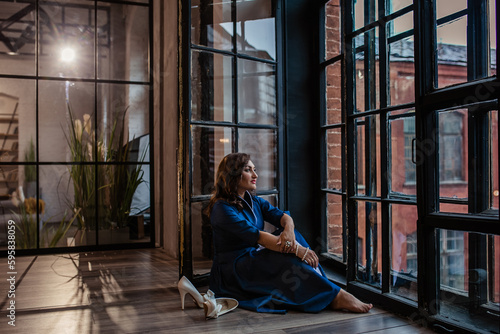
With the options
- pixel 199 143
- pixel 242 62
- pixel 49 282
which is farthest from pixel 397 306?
pixel 49 282

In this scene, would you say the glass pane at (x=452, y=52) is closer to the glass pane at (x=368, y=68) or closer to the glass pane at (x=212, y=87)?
the glass pane at (x=368, y=68)

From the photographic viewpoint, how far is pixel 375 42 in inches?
103

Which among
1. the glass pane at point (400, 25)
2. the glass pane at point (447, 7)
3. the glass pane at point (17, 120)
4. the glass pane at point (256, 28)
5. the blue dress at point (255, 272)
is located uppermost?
the glass pane at point (256, 28)

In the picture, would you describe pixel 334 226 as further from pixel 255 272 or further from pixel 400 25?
pixel 400 25

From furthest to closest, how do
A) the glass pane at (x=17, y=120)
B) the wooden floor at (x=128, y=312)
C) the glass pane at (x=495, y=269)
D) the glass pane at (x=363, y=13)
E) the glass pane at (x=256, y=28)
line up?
1. the glass pane at (x=17, y=120)
2. the glass pane at (x=256, y=28)
3. the glass pane at (x=363, y=13)
4. the wooden floor at (x=128, y=312)
5. the glass pane at (x=495, y=269)

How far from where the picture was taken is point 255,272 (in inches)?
97.9

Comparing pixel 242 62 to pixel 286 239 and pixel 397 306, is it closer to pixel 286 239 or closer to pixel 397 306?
pixel 286 239

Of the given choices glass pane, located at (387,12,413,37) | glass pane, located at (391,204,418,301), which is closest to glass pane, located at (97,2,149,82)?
glass pane, located at (387,12,413,37)

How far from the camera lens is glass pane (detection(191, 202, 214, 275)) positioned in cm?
Result: 307

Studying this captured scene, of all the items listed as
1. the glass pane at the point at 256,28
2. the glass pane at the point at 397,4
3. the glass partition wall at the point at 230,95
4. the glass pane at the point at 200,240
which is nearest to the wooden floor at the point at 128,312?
the glass pane at the point at 200,240

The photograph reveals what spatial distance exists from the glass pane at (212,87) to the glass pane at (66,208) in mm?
1967

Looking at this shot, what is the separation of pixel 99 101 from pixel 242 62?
2066mm

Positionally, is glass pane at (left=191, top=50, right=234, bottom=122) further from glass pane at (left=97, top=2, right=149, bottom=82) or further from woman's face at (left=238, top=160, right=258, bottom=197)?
glass pane at (left=97, top=2, right=149, bottom=82)

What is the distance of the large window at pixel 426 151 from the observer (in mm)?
1888
